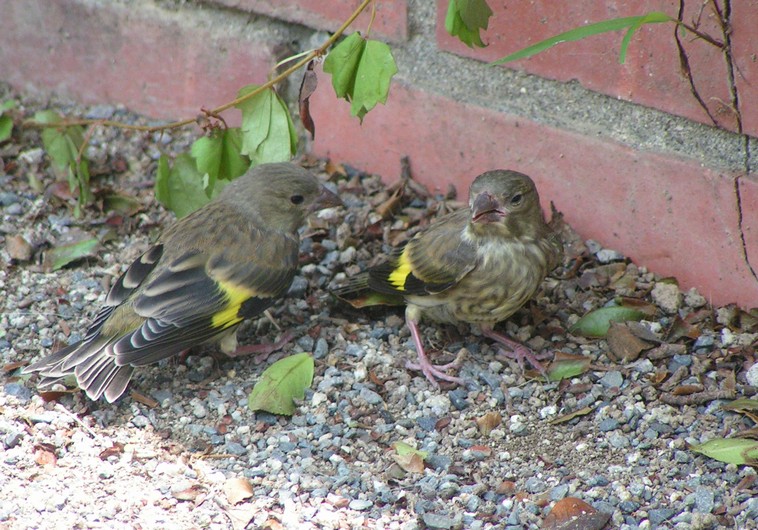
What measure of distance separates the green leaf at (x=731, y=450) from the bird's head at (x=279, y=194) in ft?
5.80

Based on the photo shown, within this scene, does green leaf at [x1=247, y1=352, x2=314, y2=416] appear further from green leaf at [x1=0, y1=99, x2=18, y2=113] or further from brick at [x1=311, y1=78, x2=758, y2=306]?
green leaf at [x1=0, y1=99, x2=18, y2=113]

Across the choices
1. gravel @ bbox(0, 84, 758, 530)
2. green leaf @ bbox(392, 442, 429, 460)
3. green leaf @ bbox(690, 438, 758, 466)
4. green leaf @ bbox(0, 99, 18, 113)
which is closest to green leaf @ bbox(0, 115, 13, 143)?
green leaf @ bbox(0, 99, 18, 113)

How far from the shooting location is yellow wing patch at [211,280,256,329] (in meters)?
3.81

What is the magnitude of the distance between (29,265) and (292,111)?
1.30 m

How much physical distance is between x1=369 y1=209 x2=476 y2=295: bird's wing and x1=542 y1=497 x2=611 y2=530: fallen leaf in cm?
107

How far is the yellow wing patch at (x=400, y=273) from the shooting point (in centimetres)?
387

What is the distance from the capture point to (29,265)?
169 inches

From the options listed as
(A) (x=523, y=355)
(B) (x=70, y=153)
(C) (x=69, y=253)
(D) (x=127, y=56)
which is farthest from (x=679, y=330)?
(D) (x=127, y=56)

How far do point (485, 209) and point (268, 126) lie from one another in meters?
0.83

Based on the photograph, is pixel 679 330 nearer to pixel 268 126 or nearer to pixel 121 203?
pixel 268 126

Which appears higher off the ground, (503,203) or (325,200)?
(503,203)

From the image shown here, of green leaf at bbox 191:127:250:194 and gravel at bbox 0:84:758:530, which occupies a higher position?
green leaf at bbox 191:127:250:194

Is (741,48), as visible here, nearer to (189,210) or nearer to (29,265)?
(189,210)

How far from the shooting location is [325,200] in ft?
13.9
